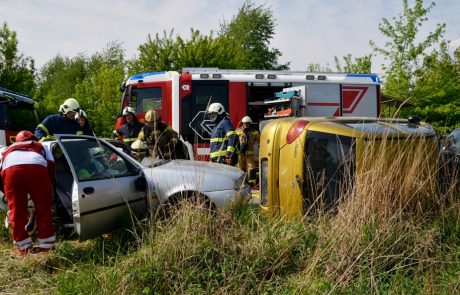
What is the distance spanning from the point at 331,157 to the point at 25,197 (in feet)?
10.6

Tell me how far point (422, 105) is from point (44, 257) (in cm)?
1530

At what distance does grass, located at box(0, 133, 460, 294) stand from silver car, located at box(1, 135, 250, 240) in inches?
20.2

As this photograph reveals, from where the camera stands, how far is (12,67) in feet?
74.6

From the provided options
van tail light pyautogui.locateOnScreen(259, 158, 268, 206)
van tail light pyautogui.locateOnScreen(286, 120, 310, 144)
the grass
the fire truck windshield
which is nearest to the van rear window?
the grass

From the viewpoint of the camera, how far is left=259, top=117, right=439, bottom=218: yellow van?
4207 mm

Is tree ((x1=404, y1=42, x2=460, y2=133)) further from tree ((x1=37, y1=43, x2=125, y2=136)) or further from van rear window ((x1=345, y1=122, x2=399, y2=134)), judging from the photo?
tree ((x1=37, y1=43, x2=125, y2=136))

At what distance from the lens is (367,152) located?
422 cm

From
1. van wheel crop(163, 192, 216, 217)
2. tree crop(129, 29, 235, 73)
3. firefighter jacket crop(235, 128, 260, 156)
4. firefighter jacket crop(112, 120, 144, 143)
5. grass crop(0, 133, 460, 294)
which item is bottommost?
grass crop(0, 133, 460, 294)

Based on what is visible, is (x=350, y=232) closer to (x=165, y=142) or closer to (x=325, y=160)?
(x=325, y=160)

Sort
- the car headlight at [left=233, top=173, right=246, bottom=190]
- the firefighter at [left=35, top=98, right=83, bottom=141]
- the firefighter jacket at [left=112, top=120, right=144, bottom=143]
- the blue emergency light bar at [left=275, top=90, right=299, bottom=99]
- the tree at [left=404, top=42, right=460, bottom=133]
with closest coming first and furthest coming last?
the car headlight at [left=233, top=173, right=246, bottom=190], the firefighter at [left=35, top=98, right=83, bottom=141], the firefighter jacket at [left=112, top=120, right=144, bottom=143], the blue emergency light bar at [left=275, top=90, right=299, bottom=99], the tree at [left=404, top=42, right=460, bottom=133]

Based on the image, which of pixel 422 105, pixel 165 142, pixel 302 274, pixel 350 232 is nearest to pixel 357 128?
pixel 350 232

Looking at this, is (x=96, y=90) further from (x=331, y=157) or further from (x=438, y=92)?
(x=331, y=157)

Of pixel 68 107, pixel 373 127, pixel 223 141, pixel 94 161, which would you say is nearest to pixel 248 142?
pixel 223 141

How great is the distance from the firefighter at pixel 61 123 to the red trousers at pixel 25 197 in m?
2.03
